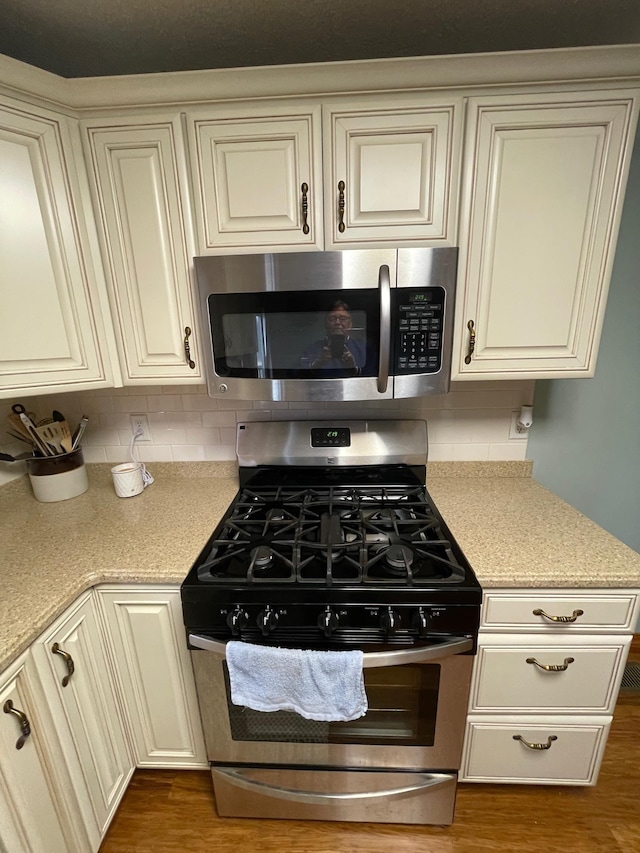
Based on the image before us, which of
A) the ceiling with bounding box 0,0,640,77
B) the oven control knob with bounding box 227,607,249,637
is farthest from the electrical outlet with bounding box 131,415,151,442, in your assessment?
the ceiling with bounding box 0,0,640,77

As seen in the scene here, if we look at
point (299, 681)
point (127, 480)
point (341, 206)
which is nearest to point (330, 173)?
point (341, 206)

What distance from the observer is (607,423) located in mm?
1645

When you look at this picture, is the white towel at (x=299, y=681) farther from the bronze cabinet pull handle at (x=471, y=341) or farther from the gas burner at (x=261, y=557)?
the bronze cabinet pull handle at (x=471, y=341)

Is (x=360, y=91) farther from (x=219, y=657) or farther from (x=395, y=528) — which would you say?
(x=219, y=657)

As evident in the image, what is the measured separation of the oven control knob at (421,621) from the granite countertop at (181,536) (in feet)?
0.61

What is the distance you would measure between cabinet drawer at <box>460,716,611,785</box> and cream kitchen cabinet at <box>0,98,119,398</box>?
5.72 ft

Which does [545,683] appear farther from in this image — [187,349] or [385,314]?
[187,349]

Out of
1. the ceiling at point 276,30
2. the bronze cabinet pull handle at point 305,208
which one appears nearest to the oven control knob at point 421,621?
the bronze cabinet pull handle at point 305,208

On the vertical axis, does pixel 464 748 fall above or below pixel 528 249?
below

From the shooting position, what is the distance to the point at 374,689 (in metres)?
1.12

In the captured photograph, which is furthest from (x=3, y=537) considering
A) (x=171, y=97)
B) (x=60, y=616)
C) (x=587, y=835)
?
(x=587, y=835)

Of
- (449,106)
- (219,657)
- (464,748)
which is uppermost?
(449,106)

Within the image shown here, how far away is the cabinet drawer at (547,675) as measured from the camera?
44.0 inches

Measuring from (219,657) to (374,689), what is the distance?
1.52 ft
